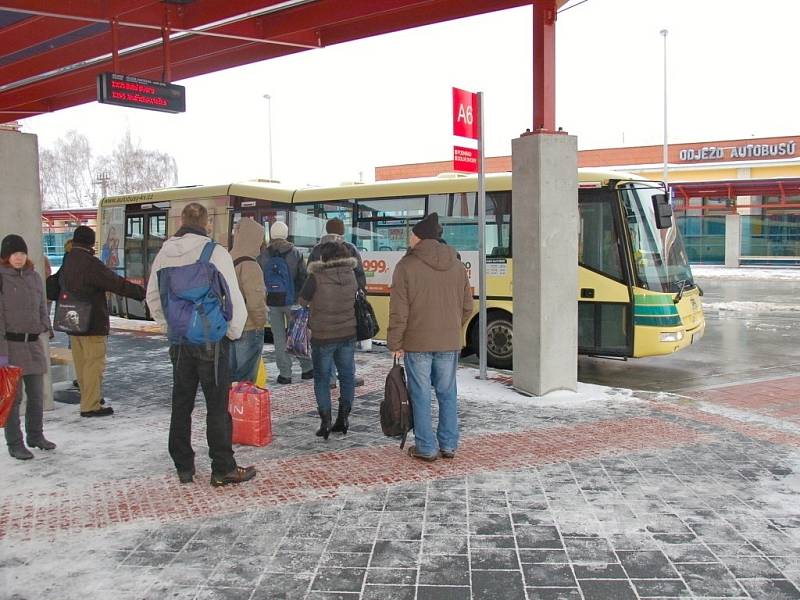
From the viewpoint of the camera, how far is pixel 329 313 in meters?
5.97

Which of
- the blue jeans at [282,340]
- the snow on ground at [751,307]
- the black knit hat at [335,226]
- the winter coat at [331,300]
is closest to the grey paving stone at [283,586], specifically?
the winter coat at [331,300]

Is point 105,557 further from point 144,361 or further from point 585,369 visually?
point 585,369

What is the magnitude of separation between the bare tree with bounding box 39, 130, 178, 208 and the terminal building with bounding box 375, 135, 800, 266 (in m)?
44.8

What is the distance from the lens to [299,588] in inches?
140

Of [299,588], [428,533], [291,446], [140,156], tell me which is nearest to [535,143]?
[291,446]

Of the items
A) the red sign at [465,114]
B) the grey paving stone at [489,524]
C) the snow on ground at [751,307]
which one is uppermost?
the red sign at [465,114]

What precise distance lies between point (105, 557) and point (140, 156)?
77.7 m

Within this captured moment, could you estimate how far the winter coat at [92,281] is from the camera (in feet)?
21.9

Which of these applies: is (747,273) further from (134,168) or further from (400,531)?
(134,168)

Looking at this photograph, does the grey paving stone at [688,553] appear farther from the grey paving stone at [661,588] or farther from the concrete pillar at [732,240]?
the concrete pillar at [732,240]

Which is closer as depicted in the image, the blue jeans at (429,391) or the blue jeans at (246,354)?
the blue jeans at (429,391)

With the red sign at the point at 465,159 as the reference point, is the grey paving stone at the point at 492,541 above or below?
below

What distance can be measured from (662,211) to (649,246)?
0.49 m

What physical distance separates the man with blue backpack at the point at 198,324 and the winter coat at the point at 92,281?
1.89 metres
